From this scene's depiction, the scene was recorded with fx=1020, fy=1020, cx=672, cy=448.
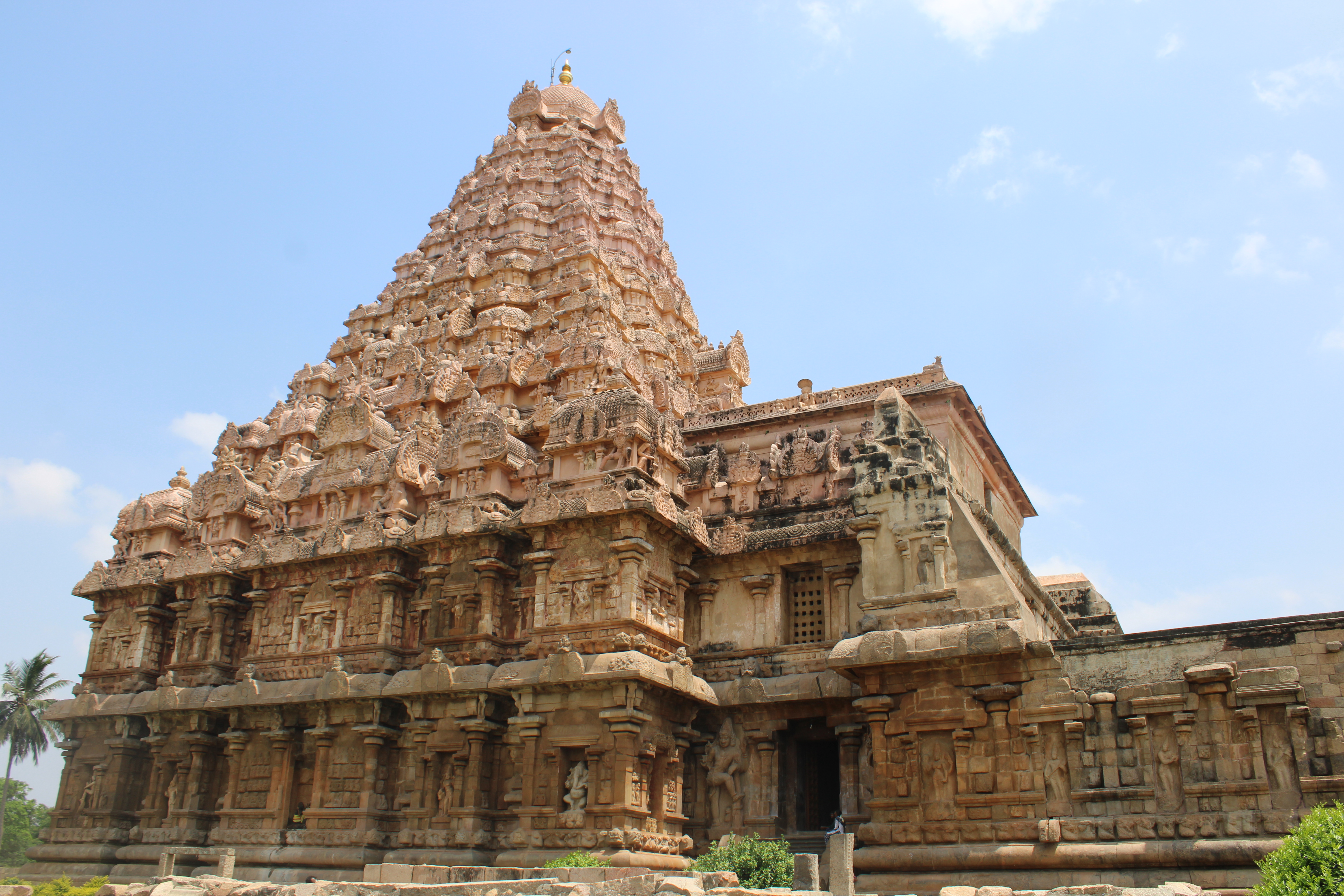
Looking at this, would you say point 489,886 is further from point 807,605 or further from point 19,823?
point 19,823

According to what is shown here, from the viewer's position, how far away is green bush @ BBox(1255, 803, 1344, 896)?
855 centimetres

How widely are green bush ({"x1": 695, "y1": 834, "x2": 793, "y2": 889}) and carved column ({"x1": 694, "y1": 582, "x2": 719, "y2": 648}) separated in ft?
18.4

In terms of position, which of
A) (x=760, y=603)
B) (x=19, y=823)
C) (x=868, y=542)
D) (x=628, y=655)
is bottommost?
(x=19, y=823)

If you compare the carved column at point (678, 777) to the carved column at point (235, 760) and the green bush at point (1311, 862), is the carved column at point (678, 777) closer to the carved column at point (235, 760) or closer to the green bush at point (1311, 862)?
the carved column at point (235, 760)

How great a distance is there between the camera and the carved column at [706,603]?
20750 mm

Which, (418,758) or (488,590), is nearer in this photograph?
(418,758)

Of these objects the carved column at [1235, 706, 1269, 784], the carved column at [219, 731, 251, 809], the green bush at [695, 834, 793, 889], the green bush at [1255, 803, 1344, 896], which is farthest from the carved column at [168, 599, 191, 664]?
the green bush at [1255, 803, 1344, 896]

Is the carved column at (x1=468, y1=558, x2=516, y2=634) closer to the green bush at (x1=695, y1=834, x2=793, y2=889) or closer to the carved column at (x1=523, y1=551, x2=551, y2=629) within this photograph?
the carved column at (x1=523, y1=551, x2=551, y2=629)

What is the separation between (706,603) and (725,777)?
3.50 m

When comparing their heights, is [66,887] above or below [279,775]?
below

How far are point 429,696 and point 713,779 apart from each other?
5.73 metres

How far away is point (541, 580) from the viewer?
64.8ft

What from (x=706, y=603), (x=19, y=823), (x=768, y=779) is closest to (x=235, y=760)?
(x=706, y=603)

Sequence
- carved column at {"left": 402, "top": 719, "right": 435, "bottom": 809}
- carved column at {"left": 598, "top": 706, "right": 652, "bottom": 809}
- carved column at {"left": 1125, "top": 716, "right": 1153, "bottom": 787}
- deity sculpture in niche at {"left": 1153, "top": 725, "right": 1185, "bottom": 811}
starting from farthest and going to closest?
1. carved column at {"left": 402, "top": 719, "right": 435, "bottom": 809}
2. carved column at {"left": 598, "top": 706, "right": 652, "bottom": 809}
3. carved column at {"left": 1125, "top": 716, "right": 1153, "bottom": 787}
4. deity sculpture in niche at {"left": 1153, "top": 725, "right": 1185, "bottom": 811}
